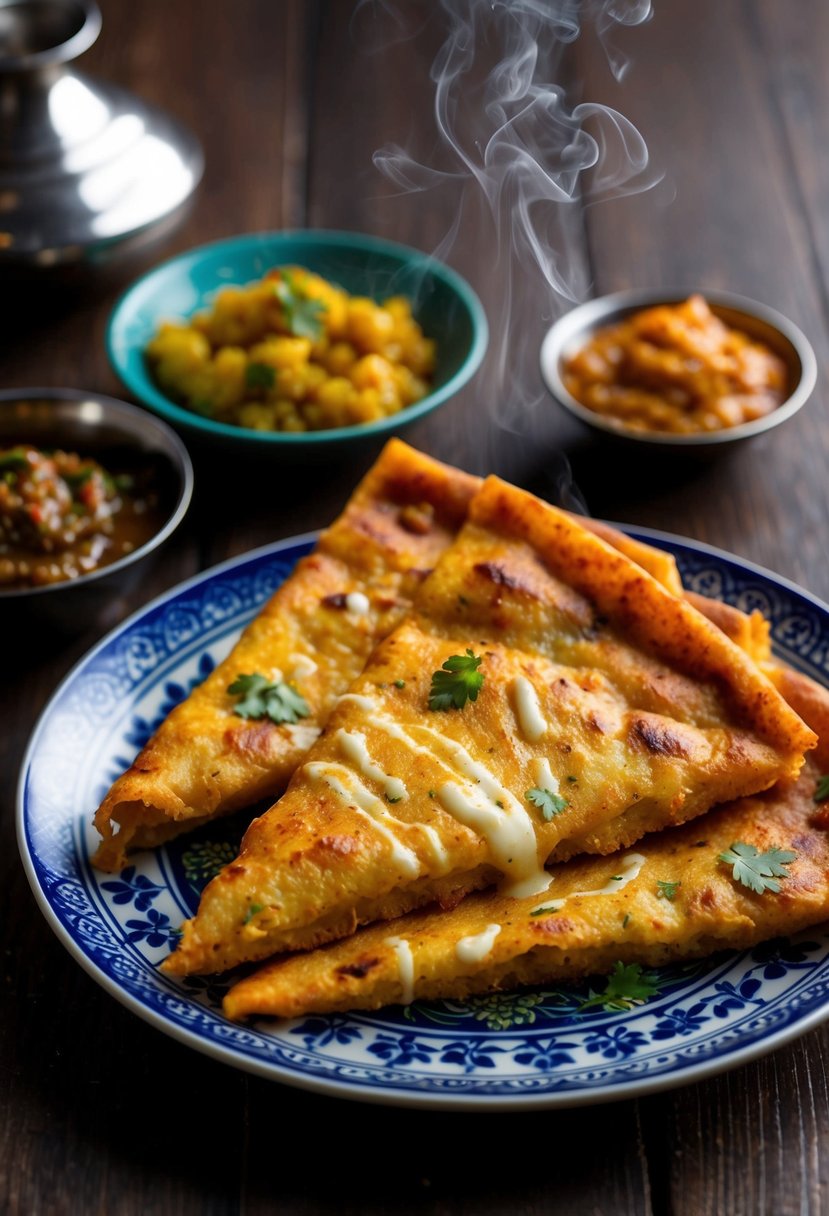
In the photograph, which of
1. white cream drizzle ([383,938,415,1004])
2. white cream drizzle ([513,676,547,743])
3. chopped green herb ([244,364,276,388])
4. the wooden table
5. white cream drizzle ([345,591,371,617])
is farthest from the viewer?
chopped green herb ([244,364,276,388])

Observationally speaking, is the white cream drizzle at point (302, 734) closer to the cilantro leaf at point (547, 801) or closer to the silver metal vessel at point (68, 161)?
the cilantro leaf at point (547, 801)

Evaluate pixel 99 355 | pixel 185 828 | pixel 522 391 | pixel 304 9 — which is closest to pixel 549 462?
pixel 522 391

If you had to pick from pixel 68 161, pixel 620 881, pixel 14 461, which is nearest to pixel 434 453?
pixel 14 461

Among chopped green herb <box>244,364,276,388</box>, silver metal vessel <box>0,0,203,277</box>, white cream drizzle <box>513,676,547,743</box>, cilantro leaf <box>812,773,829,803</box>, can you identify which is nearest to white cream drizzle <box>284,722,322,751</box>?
white cream drizzle <box>513,676,547,743</box>

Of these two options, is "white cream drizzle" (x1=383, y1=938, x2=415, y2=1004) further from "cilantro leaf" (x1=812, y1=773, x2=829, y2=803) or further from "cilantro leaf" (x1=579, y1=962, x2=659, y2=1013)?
"cilantro leaf" (x1=812, y1=773, x2=829, y2=803)

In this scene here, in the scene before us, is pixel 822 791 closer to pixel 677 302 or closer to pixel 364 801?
pixel 364 801

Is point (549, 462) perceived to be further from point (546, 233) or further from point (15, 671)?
point (15, 671)
